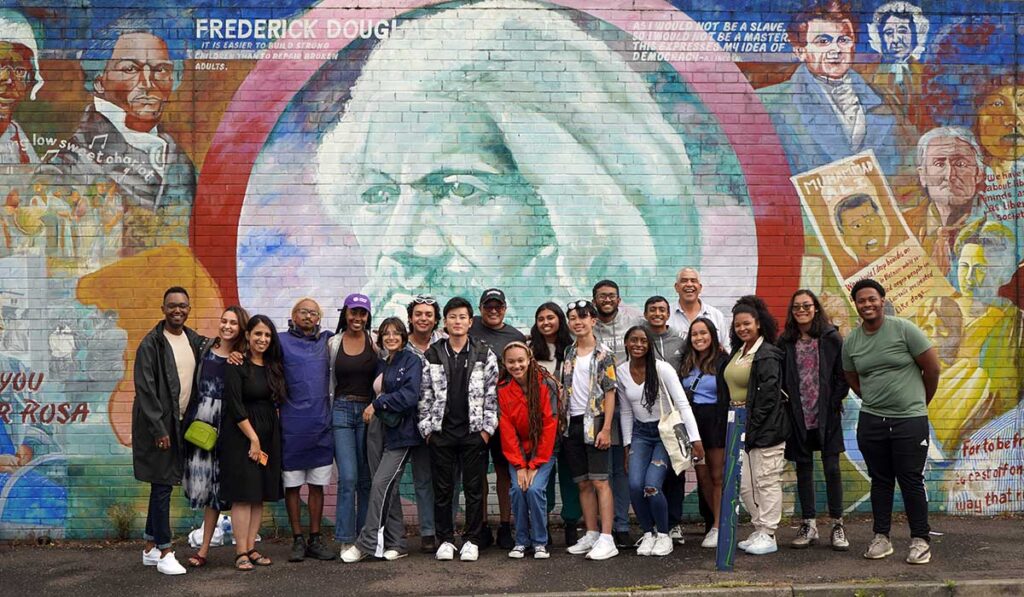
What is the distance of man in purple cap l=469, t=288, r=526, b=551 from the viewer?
8.50 metres

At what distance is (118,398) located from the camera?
932 cm

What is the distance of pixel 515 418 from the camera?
8.14 meters

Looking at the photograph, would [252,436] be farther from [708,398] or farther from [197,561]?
[708,398]

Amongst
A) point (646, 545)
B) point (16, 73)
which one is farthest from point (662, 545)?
point (16, 73)

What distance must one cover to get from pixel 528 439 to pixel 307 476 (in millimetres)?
1718

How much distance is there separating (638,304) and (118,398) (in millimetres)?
4618

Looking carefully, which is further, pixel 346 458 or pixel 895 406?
pixel 346 458

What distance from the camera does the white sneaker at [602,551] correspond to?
7.98 metres

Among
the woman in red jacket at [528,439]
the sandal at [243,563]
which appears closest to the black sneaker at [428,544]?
the woman in red jacket at [528,439]

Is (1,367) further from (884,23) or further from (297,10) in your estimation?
(884,23)

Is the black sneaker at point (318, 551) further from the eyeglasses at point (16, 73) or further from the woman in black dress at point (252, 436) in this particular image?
the eyeglasses at point (16, 73)

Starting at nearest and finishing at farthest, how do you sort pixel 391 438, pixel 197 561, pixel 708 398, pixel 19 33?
1. pixel 197 561
2. pixel 391 438
3. pixel 708 398
4. pixel 19 33

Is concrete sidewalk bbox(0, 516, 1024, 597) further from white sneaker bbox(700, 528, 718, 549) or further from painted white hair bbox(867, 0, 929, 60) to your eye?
painted white hair bbox(867, 0, 929, 60)

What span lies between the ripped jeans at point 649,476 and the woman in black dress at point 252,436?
2.67m
